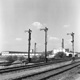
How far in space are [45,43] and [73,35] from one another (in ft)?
31.8

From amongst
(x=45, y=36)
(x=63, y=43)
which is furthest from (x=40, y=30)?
(x=63, y=43)

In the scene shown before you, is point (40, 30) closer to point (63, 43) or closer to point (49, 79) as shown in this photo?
point (49, 79)

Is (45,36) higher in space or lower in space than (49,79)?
higher

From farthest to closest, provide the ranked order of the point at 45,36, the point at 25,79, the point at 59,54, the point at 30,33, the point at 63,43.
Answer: the point at 63,43 → the point at 59,54 → the point at 45,36 → the point at 30,33 → the point at 25,79

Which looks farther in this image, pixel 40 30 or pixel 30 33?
pixel 40 30

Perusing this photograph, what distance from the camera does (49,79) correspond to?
469 inches

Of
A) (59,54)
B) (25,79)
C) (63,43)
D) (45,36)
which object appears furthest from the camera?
(63,43)

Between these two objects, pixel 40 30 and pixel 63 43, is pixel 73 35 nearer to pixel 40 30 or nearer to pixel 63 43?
pixel 40 30

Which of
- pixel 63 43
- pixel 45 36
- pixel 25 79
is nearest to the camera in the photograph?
pixel 25 79

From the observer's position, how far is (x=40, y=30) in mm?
52188

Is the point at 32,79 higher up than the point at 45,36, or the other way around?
the point at 45,36

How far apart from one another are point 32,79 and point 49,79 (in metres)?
1.32

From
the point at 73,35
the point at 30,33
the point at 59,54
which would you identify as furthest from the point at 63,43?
the point at 30,33

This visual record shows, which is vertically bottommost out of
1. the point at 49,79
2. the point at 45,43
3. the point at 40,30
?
the point at 49,79
